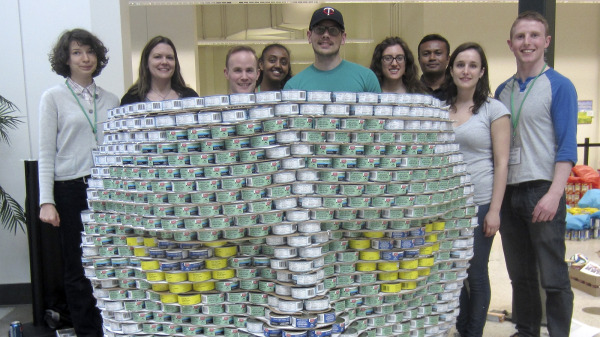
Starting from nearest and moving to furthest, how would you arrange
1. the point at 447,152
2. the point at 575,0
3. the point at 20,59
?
the point at 447,152 < the point at 20,59 < the point at 575,0

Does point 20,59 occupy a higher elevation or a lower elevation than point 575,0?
lower

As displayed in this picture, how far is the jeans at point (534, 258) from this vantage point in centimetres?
266

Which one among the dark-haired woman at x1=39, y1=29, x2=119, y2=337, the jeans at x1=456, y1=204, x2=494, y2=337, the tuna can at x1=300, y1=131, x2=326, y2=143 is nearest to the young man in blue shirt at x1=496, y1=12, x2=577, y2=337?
the jeans at x1=456, y1=204, x2=494, y2=337

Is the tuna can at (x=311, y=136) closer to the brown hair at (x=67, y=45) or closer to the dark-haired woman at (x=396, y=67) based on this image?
the dark-haired woman at (x=396, y=67)

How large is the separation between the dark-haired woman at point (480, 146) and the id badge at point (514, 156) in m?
0.12

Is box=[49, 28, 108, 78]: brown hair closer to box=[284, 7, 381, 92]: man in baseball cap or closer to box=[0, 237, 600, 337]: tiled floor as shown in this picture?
box=[284, 7, 381, 92]: man in baseball cap

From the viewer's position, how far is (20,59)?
13.0 ft

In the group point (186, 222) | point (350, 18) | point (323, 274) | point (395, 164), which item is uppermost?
point (350, 18)

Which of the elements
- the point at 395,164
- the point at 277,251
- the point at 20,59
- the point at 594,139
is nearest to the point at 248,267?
the point at 277,251

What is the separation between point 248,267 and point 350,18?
13343 millimetres

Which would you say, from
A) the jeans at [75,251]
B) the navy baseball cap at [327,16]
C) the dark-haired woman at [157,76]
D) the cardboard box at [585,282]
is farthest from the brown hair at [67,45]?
the cardboard box at [585,282]

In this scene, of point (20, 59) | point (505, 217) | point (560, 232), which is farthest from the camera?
point (20, 59)

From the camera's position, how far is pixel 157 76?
2883mm

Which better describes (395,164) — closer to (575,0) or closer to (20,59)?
(20,59)
